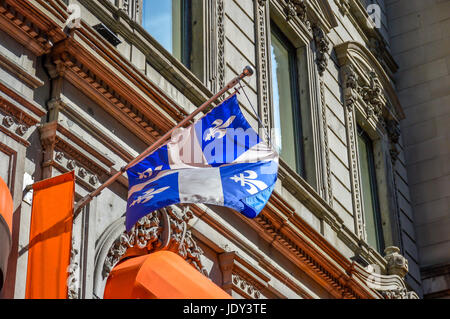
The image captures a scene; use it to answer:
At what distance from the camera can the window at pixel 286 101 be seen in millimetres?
19234

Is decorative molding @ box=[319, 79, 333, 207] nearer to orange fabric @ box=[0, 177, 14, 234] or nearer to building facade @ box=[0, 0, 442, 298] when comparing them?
building facade @ box=[0, 0, 442, 298]

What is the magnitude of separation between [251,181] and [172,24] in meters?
5.66

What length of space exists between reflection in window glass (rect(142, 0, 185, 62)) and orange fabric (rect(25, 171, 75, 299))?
506 cm

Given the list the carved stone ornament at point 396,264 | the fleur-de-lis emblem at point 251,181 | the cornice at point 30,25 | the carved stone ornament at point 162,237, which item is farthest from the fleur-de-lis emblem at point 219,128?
the carved stone ornament at point 396,264

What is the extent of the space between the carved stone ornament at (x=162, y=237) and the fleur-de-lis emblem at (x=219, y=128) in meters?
1.75

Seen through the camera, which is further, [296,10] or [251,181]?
[296,10]

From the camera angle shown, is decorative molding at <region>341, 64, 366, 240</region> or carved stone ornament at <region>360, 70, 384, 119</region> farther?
carved stone ornament at <region>360, 70, 384, 119</region>

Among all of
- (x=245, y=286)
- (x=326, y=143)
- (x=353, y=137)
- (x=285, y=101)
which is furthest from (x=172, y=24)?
(x=353, y=137)

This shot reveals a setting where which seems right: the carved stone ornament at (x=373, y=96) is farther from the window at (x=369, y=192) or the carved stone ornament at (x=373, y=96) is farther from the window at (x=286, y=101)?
the window at (x=286, y=101)

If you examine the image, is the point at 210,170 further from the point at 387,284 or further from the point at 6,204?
the point at 387,284

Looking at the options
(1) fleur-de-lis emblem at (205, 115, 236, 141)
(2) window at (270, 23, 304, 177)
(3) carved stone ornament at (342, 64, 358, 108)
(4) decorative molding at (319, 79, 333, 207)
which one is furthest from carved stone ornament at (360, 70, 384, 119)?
(1) fleur-de-lis emblem at (205, 115, 236, 141)

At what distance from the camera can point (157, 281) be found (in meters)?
11.6

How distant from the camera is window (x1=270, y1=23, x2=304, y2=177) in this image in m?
→ 19.2
